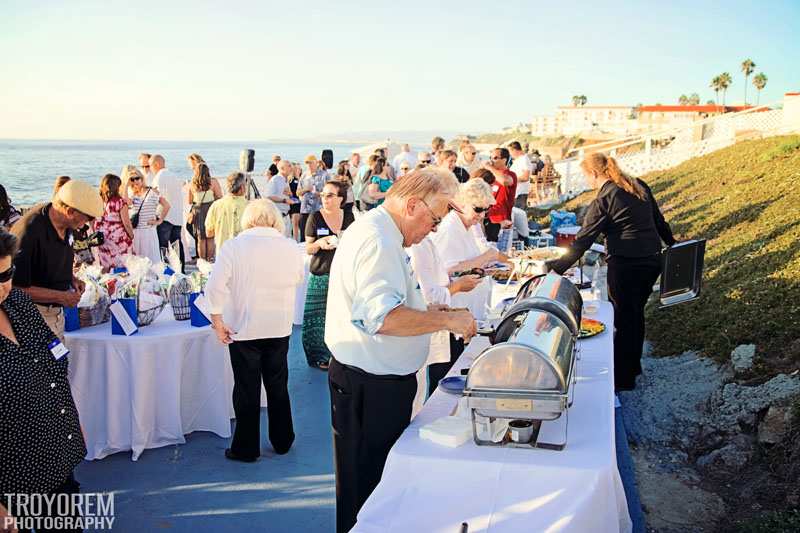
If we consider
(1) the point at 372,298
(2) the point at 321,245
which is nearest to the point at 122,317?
(2) the point at 321,245

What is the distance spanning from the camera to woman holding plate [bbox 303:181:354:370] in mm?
5281

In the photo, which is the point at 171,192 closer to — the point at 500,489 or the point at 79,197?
the point at 79,197

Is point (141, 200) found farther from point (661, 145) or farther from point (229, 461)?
point (661, 145)

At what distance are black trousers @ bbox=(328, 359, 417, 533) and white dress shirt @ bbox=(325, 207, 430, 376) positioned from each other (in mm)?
59

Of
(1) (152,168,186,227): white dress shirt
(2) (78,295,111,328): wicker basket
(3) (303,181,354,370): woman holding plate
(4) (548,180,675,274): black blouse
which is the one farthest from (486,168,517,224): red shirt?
(1) (152,168,186,227): white dress shirt

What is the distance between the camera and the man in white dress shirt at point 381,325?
231 centimetres

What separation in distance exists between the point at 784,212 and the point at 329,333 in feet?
24.6

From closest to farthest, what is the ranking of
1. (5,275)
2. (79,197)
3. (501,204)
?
(5,275)
(79,197)
(501,204)

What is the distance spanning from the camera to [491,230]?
270 inches

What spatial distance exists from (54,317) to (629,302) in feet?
13.3

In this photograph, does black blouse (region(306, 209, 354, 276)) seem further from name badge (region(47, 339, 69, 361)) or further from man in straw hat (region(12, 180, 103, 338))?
name badge (region(47, 339, 69, 361))

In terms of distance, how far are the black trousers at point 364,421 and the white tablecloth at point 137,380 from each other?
1940 millimetres

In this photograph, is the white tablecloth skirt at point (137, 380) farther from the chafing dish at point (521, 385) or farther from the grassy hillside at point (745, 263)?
the grassy hillside at point (745, 263)

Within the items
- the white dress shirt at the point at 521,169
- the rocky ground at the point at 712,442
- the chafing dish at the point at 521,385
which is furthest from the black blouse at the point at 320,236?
the white dress shirt at the point at 521,169
